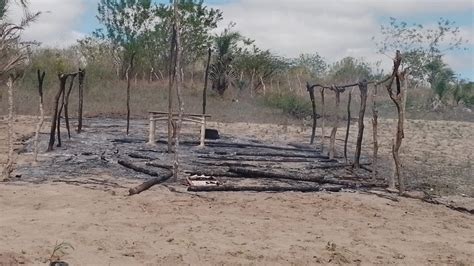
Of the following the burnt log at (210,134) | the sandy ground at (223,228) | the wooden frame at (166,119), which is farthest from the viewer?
the burnt log at (210,134)

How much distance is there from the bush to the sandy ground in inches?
620

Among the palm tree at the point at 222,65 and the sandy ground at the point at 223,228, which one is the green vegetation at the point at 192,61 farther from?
the sandy ground at the point at 223,228

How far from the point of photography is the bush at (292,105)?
2470 centimetres

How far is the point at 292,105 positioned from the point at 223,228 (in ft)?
59.9

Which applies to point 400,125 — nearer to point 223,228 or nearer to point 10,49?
point 223,228

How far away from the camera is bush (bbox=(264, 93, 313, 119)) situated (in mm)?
24703

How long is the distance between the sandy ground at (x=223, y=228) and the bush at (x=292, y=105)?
1575cm

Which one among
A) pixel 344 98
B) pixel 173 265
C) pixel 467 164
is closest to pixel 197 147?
pixel 467 164

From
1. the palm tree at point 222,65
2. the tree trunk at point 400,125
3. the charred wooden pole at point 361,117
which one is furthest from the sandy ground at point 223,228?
the palm tree at point 222,65

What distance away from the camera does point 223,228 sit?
687 cm

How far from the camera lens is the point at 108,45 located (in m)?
32.5

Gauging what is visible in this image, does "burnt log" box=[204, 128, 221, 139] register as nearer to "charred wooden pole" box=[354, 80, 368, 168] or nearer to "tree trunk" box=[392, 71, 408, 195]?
"charred wooden pole" box=[354, 80, 368, 168]

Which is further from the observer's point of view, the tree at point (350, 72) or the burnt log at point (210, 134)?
the tree at point (350, 72)

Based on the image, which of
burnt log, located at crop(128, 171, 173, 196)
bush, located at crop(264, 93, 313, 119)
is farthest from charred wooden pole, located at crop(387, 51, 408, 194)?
bush, located at crop(264, 93, 313, 119)
